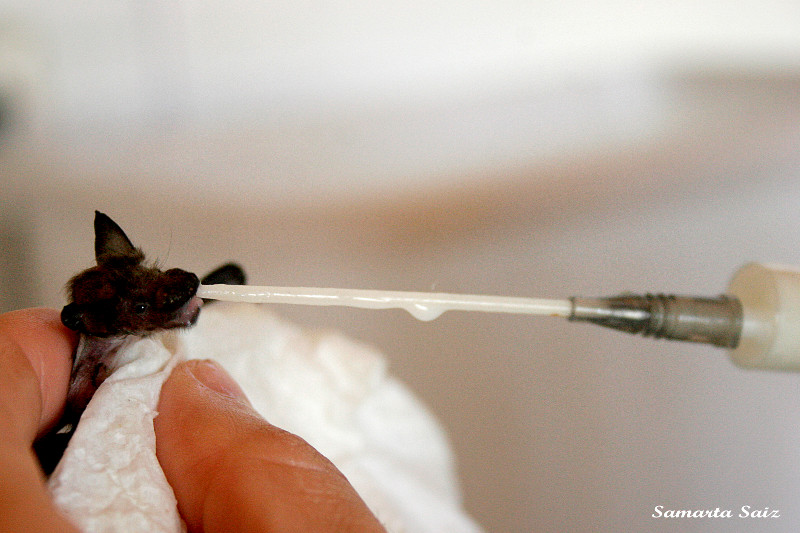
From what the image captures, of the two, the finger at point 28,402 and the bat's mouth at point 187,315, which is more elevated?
the bat's mouth at point 187,315

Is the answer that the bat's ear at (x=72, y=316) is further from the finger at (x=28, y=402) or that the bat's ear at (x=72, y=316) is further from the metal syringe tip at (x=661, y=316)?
the metal syringe tip at (x=661, y=316)

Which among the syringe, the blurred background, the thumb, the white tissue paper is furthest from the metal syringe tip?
the blurred background

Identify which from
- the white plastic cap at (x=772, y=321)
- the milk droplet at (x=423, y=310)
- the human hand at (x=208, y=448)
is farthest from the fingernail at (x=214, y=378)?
the white plastic cap at (x=772, y=321)

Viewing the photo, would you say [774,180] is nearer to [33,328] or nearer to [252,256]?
[252,256]

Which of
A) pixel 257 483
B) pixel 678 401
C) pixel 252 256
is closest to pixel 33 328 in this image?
pixel 257 483

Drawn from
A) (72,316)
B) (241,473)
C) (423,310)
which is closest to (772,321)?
(423,310)

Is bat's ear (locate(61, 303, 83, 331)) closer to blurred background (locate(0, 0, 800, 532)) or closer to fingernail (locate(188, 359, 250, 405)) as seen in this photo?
fingernail (locate(188, 359, 250, 405))

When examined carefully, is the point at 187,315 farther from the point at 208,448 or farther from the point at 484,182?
the point at 484,182
